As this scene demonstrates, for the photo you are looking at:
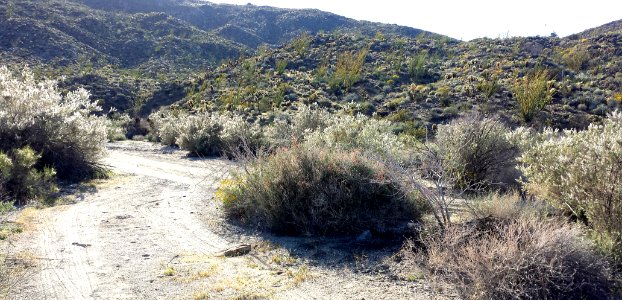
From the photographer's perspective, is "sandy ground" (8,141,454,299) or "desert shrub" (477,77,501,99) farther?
"desert shrub" (477,77,501,99)

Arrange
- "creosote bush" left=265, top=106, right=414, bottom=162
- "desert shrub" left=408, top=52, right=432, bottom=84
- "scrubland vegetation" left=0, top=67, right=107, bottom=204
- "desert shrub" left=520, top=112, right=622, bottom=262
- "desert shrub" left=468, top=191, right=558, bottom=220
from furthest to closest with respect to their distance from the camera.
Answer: "desert shrub" left=408, top=52, right=432, bottom=84 → "scrubland vegetation" left=0, top=67, right=107, bottom=204 → "creosote bush" left=265, top=106, right=414, bottom=162 → "desert shrub" left=468, top=191, right=558, bottom=220 → "desert shrub" left=520, top=112, right=622, bottom=262

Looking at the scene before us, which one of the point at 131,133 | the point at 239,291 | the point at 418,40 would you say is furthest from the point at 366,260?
the point at 418,40

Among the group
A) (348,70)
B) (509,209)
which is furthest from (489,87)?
(509,209)

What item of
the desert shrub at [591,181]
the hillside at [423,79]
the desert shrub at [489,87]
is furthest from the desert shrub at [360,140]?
the desert shrub at [489,87]

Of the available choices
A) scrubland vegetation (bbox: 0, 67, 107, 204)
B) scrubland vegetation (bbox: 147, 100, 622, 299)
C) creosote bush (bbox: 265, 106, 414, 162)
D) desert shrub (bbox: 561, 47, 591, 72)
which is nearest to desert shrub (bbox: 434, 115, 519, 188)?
scrubland vegetation (bbox: 147, 100, 622, 299)

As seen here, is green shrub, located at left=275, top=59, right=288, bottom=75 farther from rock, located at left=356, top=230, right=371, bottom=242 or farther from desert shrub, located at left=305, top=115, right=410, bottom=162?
rock, located at left=356, top=230, right=371, bottom=242

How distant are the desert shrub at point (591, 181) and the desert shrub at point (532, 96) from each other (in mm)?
20549

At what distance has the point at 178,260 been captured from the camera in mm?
7812

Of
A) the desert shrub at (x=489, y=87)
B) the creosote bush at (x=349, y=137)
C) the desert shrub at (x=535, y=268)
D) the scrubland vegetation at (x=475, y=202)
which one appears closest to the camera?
the desert shrub at (x=535, y=268)

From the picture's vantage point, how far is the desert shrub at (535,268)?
543 cm

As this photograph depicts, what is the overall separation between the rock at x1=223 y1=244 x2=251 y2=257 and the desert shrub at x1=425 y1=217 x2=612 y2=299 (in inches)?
143

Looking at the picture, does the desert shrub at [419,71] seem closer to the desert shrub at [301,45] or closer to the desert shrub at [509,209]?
the desert shrub at [301,45]

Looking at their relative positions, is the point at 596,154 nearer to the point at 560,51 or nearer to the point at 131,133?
the point at 131,133

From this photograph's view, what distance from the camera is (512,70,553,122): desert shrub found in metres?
28.0
